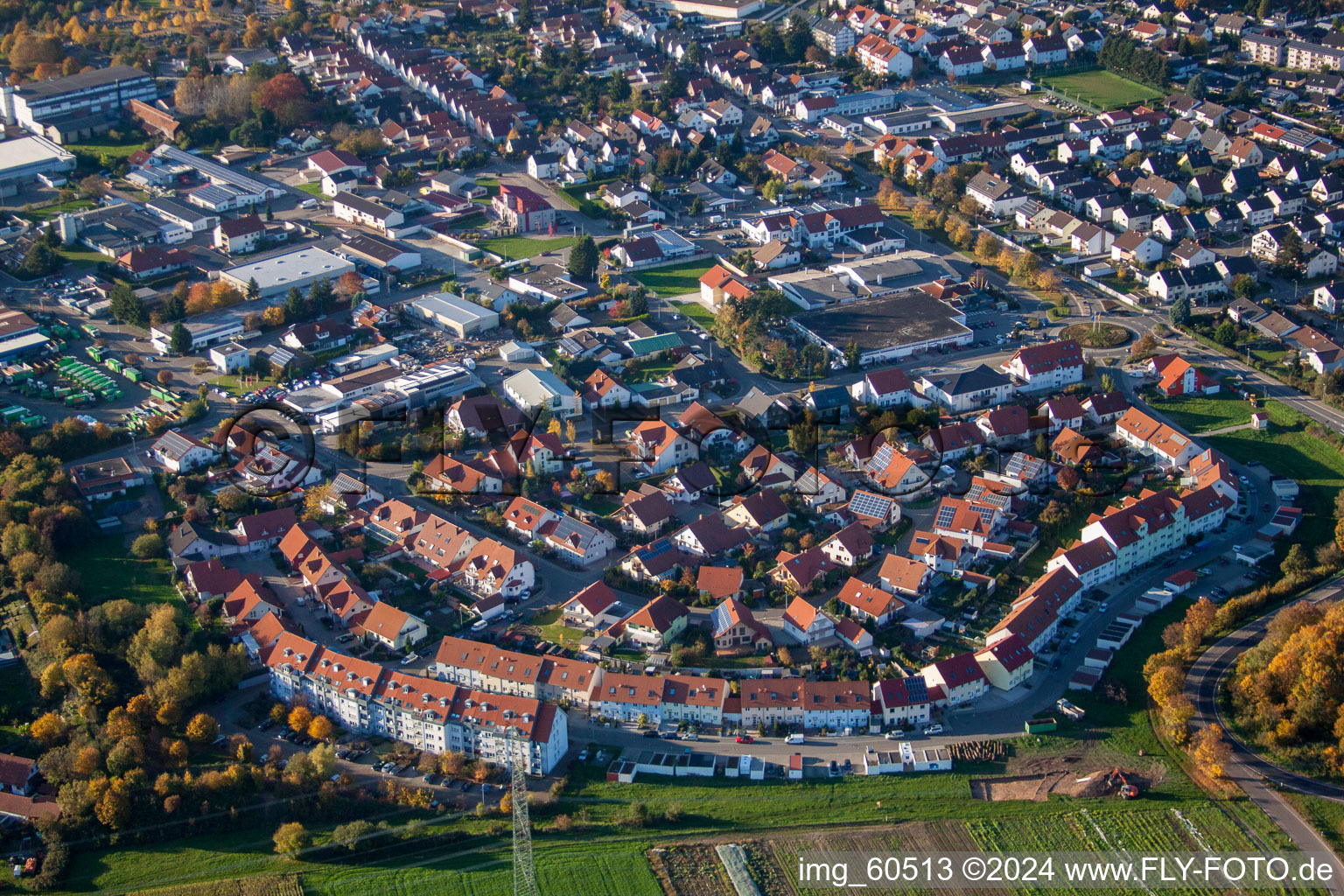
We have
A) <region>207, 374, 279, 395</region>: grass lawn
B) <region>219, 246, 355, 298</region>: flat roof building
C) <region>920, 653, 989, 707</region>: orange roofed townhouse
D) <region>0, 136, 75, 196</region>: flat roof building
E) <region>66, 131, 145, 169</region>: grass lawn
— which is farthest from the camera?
<region>66, 131, 145, 169</region>: grass lawn

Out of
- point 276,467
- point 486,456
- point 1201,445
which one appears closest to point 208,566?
point 276,467

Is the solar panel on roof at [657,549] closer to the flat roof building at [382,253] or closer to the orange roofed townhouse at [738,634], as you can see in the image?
the orange roofed townhouse at [738,634]

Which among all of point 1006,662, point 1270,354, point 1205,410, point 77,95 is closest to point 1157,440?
point 1205,410

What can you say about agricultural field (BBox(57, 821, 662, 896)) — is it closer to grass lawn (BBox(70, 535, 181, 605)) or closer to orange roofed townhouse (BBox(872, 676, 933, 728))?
orange roofed townhouse (BBox(872, 676, 933, 728))

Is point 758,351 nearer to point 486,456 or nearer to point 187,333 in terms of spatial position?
point 486,456

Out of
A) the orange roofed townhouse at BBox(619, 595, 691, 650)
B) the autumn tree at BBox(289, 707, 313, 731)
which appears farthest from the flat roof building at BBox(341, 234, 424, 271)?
the autumn tree at BBox(289, 707, 313, 731)

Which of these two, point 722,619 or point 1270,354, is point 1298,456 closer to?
point 1270,354
